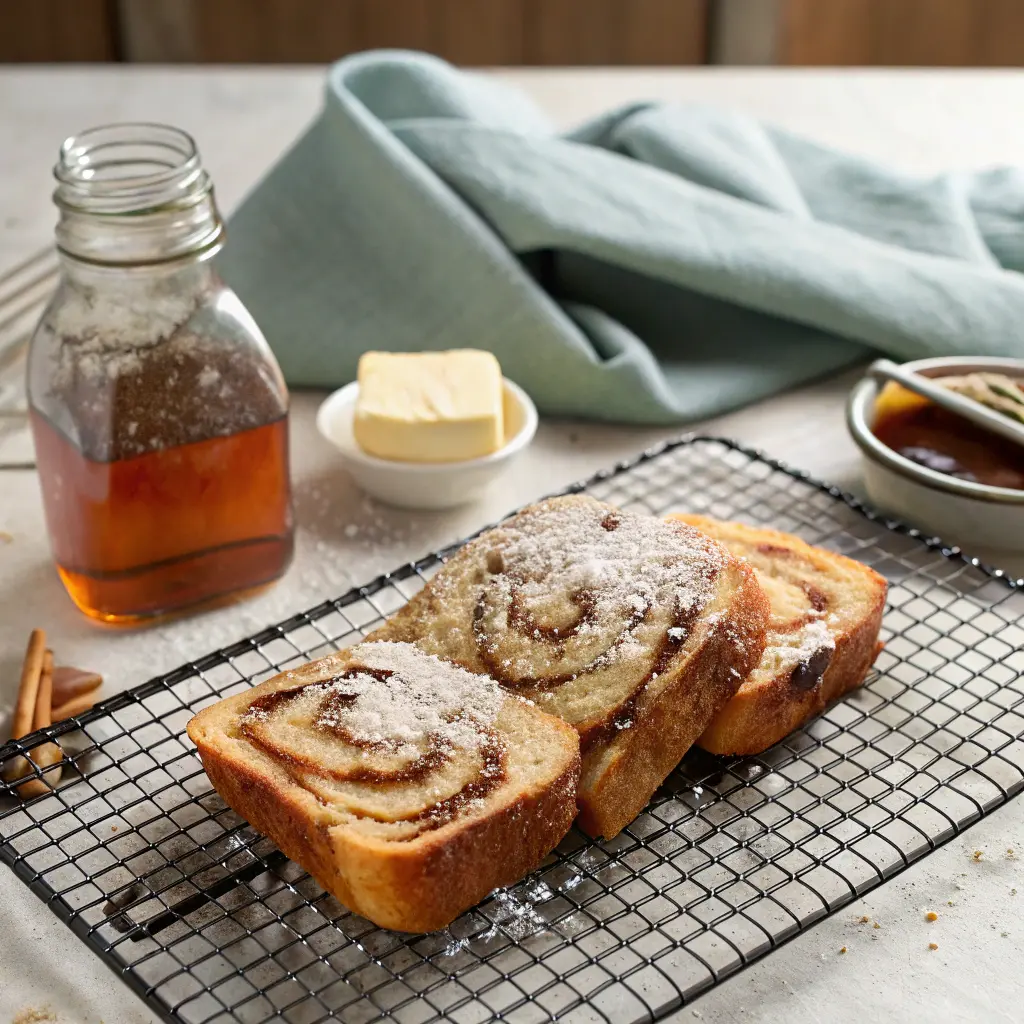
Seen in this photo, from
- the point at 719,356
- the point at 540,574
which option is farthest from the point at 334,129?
the point at 540,574

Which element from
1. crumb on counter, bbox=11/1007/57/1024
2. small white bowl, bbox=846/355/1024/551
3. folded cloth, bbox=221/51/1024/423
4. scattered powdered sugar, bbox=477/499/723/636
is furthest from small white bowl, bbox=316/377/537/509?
crumb on counter, bbox=11/1007/57/1024

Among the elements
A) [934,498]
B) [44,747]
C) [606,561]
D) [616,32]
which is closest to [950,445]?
[934,498]

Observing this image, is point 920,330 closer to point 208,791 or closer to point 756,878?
point 756,878

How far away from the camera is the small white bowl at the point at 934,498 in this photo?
A: 4.69 feet

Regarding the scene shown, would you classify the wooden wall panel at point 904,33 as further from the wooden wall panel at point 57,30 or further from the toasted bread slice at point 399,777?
the toasted bread slice at point 399,777

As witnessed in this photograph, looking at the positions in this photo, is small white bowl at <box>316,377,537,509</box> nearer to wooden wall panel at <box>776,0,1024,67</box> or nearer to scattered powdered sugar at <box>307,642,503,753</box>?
scattered powdered sugar at <box>307,642,503,753</box>

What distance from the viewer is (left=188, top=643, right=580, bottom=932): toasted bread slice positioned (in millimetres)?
913

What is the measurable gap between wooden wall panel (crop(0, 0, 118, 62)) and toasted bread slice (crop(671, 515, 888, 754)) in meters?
3.52

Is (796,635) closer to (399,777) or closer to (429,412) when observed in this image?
(399,777)

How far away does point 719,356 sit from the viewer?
1877 mm

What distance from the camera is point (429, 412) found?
1521mm

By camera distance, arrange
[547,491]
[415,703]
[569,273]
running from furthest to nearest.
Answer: [569,273]
[547,491]
[415,703]

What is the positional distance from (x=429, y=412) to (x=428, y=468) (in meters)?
0.06

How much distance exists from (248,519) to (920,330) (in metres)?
0.96
